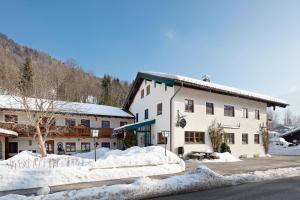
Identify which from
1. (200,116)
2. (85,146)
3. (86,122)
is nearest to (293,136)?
(200,116)

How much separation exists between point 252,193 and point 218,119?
15754mm

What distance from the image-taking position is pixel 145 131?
25359 millimetres

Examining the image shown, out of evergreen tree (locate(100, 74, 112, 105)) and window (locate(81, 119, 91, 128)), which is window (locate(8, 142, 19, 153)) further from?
evergreen tree (locate(100, 74, 112, 105))

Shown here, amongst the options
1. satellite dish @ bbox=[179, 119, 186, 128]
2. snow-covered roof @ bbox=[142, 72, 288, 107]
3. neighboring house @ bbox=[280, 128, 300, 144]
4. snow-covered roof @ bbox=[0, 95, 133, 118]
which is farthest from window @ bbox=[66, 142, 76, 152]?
neighboring house @ bbox=[280, 128, 300, 144]

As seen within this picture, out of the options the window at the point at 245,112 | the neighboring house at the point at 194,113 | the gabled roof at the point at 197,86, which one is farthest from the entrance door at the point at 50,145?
the window at the point at 245,112

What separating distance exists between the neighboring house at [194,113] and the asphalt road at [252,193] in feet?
36.2

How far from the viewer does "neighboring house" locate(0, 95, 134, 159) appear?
24938mm

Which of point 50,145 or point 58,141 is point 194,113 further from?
point 50,145

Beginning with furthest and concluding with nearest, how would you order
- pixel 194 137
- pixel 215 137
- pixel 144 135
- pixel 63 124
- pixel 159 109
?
pixel 63 124, pixel 144 135, pixel 159 109, pixel 215 137, pixel 194 137

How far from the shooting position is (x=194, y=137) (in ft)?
73.4

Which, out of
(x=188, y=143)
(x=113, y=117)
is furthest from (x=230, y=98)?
(x=113, y=117)

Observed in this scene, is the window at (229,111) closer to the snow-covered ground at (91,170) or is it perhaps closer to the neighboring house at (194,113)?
the neighboring house at (194,113)

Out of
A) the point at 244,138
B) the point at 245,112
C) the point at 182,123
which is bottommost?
the point at 244,138

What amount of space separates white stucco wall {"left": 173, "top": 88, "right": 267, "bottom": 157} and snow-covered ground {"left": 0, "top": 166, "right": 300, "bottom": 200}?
974cm
